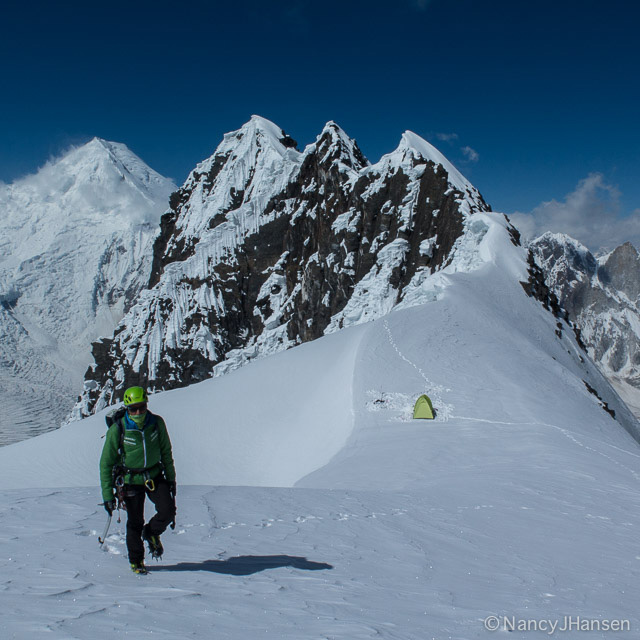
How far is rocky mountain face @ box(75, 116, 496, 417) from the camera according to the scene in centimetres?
5197

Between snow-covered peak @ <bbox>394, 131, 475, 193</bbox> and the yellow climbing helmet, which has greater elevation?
snow-covered peak @ <bbox>394, 131, 475, 193</bbox>

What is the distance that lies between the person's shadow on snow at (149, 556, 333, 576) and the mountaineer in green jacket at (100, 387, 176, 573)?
0.28 metres

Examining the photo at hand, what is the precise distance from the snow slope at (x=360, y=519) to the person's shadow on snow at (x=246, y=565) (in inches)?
1.3

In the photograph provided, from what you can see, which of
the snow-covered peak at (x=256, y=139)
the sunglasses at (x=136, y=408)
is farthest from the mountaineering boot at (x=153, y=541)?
the snow-covered peak at (x=256, y=139)

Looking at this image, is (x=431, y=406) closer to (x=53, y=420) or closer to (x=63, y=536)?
(x=63, y=536)

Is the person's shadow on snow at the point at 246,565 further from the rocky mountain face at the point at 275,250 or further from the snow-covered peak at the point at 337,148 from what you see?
the snow-covered peak at the point at 337,148

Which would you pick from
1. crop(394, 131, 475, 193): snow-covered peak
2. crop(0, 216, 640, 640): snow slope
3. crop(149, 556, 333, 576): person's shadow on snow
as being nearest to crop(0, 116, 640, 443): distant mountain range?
crop(394, 131, 475, 193): snow-covered peak

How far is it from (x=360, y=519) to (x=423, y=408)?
10.5m

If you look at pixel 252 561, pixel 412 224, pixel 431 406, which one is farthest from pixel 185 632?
pixel 412 224

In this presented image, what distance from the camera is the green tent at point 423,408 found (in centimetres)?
1770

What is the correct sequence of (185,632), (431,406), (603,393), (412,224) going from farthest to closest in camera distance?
(412,224), (603,393), (431,406), (185,632)

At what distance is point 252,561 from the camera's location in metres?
5.75

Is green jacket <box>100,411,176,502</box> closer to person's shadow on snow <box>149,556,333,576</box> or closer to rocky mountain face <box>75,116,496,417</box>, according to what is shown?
person's shadow on snow <box>149,556,333,576</box>

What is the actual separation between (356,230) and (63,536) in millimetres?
56518
